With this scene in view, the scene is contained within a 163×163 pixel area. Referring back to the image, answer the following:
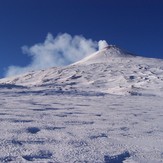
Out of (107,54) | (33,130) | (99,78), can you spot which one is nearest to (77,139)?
(33,130)

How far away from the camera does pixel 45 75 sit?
3391cm

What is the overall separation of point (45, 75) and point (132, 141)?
28.3 metres

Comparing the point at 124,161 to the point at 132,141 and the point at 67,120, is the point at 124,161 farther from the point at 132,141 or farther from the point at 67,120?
the point at 67,120

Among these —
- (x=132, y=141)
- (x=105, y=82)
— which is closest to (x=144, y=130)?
(x=132, y=141)

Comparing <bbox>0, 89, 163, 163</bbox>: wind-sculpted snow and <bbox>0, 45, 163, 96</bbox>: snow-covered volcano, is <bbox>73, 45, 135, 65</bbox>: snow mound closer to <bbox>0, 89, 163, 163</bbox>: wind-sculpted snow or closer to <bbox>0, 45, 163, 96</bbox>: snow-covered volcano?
<bbox>0, 45, 163, 96</bbox>: snow-covered volcano

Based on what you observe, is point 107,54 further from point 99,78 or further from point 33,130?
point 33,130

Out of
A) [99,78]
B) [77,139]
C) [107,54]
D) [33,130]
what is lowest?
[77,139]

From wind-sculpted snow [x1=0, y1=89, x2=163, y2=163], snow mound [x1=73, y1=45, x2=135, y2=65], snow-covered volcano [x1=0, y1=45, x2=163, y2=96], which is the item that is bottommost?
wind-sculpted snow [x1=0, y1=89, x2=163, y2=163]

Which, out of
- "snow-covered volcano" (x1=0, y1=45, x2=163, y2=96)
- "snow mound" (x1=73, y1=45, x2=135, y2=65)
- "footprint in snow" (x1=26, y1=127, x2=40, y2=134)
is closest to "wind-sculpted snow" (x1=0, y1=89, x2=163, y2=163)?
"footprint in snow" (x1=26, y1=127, x2=40, y2=134)

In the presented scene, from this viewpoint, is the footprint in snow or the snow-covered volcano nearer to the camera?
the footprint in snow

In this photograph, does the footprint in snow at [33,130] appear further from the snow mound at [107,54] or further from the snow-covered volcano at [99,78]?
the snow mound at [107,54]

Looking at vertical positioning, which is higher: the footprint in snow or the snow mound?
the snow mound

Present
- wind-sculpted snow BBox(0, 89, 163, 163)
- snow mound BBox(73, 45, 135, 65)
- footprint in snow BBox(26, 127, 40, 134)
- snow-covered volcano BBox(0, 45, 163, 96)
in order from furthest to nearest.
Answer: snow mound BBox(73, 45, 135, 65), snow-covered volcano BBox(0, 45, 163, 96), footprint in snow BBox(26, 127, 40, 134), wind-sculpted snow BBox(0, 89, 163, 163)

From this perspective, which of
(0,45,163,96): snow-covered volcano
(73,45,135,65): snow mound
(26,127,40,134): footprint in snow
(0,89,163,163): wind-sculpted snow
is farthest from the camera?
(73,45,135,65): snow mound
